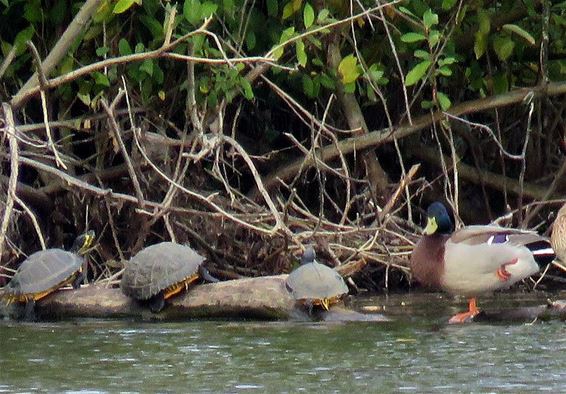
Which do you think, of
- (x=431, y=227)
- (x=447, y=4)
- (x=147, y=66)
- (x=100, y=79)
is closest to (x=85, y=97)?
(x=100, y=79)

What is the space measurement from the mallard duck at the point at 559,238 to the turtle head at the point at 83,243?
2.92 m

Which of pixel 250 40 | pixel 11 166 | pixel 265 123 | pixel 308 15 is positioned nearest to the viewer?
pixel 11 166

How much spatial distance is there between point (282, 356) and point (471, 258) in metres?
2.15

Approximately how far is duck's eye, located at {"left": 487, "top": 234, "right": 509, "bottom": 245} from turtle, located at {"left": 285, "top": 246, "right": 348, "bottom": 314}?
1008mm

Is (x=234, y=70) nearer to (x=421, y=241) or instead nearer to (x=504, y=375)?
(x=421, y=241)

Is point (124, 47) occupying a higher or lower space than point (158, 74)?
higher

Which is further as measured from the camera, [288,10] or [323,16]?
[288,10]

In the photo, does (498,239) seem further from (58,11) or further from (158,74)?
(58,11)

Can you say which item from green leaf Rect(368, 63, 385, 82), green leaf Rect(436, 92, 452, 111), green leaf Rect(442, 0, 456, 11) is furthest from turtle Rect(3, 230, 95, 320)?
green leaf Rect(442, 0, 456, 11)

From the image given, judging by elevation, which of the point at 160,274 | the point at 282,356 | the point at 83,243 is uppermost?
the point at 83,243

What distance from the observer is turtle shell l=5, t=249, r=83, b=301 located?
9.16 metres

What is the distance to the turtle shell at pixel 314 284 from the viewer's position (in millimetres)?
8758

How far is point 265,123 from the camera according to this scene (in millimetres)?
11648

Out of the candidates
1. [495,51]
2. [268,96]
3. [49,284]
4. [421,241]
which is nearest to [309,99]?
[268,96]
